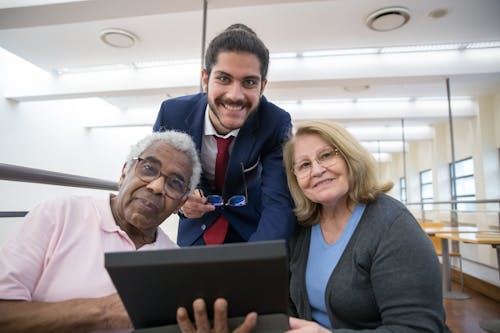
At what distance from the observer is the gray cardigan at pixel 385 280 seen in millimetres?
949

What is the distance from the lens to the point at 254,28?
4.08 metres

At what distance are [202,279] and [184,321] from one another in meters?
0.13

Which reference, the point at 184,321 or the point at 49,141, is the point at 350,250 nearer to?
the point at 184,321

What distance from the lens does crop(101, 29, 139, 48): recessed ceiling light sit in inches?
165

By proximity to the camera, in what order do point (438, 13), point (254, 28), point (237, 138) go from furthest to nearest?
1. point (254, 28)
2. point (438, 13)
3. point (237, 138)

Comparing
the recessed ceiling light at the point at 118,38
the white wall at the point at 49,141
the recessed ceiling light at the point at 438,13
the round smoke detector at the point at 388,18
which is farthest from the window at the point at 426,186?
the recessed ceiling light at the point at 118,38

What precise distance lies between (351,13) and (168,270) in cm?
393

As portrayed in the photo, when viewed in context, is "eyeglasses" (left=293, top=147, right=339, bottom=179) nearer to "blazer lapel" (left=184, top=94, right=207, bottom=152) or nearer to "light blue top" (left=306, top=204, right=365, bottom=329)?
"light blue top" (left=306, top=204, right=365, bottom=329)

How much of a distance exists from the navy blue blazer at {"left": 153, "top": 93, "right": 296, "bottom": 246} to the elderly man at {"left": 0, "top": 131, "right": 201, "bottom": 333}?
27 centimetres

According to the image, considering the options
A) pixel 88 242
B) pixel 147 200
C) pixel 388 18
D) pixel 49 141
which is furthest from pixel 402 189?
pixel 88 242

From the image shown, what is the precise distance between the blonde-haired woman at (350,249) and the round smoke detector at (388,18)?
3.09m

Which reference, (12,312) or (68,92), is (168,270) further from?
(68,92)

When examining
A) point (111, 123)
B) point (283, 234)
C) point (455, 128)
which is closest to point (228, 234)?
point (283, 234)

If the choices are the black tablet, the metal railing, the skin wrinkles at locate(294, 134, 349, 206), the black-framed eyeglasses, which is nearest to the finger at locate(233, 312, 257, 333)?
the black tablet
